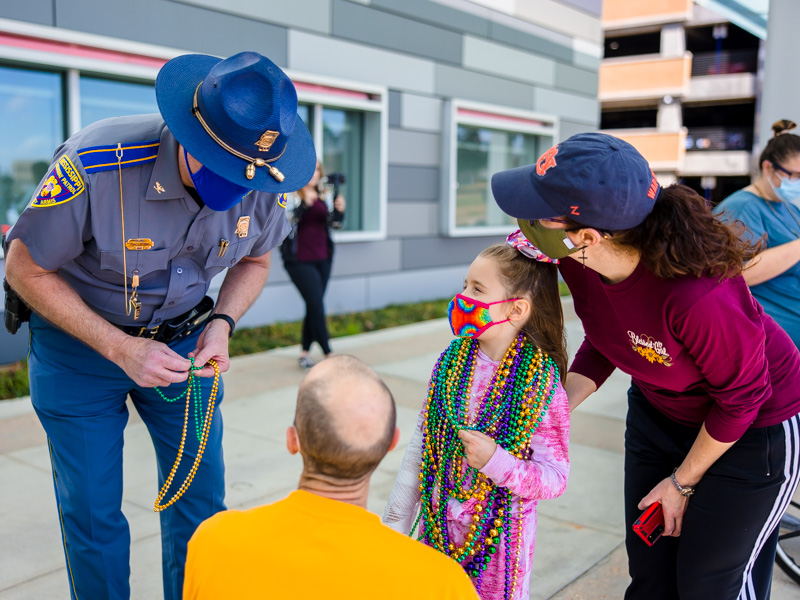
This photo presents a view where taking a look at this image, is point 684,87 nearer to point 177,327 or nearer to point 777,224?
point 777,224

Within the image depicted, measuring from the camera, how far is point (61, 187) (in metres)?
2.02

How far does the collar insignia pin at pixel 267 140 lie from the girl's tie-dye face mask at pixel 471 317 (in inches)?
26.7

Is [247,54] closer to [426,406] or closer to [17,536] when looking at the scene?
[426,406]

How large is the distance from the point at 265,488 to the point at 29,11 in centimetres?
470

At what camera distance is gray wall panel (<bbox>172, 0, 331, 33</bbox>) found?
7633 millimetres

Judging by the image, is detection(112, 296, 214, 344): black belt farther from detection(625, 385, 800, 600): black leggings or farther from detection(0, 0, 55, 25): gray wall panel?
detection(0, 0, 55, 25): gray wall panel

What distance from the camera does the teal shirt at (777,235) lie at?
10.6 feet

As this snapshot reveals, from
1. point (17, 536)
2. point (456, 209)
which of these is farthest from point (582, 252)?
point (456, 209)

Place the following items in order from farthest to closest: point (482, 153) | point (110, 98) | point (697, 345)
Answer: point (482, 153)
point (110, 98)
point (697, 345)

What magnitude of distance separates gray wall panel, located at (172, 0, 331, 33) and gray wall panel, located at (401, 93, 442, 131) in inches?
64.4

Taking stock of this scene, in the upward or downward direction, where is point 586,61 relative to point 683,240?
upward

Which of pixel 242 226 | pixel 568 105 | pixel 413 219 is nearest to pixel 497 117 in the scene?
pixel 568 105

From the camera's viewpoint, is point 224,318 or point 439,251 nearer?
point 224,318

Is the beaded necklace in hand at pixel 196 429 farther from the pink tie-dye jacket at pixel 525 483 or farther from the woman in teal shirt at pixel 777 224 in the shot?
the woman in teal shirt at pixel 777 224
